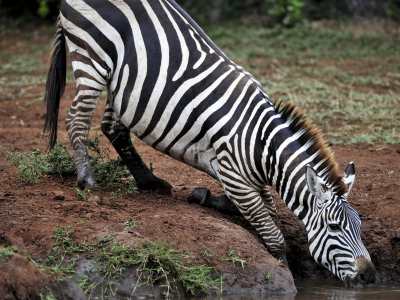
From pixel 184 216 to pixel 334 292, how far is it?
65.0 inches

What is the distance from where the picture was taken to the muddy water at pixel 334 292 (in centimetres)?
476

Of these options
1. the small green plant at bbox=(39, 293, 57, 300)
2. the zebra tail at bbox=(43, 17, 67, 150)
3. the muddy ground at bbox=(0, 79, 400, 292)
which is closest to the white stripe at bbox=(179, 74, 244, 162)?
the muddy ground at bbox=(0, 79, 400, 292)

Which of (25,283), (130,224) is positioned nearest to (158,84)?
(130,224)

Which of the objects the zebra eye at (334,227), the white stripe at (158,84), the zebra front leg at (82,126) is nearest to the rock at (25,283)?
the zebra front leg at (82,126)

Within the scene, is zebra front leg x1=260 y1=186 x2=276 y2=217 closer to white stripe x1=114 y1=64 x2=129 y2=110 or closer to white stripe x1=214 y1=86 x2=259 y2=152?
white stripe x1=214 y1=86 x2=259 y2=152

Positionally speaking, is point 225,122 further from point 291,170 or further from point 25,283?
point 25,283

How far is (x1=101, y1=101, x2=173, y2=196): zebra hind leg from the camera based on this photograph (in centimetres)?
615

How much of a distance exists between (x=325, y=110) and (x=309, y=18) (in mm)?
8101

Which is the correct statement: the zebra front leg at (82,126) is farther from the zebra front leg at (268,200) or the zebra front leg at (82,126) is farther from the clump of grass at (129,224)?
the zebra front leg at (268,200)

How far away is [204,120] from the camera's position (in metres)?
5.38

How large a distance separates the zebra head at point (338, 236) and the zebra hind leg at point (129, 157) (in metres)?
1.96

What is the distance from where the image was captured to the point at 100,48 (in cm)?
570

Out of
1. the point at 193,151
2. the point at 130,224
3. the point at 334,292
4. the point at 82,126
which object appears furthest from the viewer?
the point at 82,126

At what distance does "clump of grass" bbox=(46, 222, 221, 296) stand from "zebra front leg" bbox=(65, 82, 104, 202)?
3.84 feet
